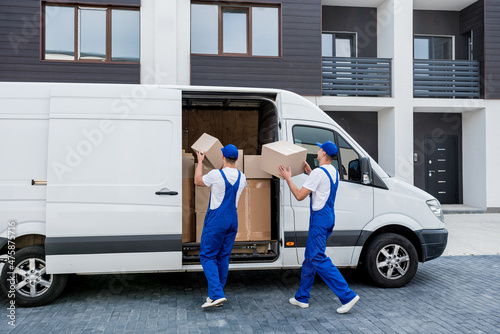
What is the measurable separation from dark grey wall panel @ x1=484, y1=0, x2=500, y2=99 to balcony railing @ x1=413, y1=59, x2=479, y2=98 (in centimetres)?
34

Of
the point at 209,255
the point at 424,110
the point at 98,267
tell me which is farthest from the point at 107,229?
the point at 424,110

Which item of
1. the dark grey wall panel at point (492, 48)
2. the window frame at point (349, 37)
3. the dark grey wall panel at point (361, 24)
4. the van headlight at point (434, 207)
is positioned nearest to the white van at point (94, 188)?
the van headlight at point (434, 207)

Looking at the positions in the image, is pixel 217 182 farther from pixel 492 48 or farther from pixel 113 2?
pixel 492 48

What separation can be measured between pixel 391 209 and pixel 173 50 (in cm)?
849

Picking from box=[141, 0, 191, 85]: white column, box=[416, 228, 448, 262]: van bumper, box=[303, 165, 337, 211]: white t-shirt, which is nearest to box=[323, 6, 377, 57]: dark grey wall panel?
box=[141, 0, 191, 85]: white column

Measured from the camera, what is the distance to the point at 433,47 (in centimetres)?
1495

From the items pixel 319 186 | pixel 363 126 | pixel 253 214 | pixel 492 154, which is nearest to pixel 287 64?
pixel 363 126

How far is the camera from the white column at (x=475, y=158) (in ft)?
43.8

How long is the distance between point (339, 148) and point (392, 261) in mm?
1613

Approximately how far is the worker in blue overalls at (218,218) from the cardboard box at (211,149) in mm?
296

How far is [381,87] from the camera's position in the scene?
42.8 ft

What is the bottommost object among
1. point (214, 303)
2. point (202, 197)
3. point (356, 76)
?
point (214, 303)

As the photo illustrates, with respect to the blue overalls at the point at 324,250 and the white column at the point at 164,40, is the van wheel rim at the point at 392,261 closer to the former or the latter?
the blue overalls at the point at 324,250

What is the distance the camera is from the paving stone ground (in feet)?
13.5
